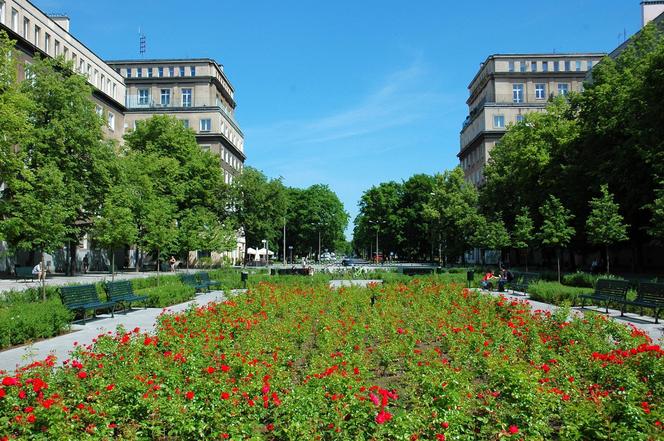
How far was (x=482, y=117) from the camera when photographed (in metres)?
70.6

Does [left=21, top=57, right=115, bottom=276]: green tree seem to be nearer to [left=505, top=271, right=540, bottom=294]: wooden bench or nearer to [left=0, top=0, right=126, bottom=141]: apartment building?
[left=0, top=0, right=126, bottom=141]: apartment building

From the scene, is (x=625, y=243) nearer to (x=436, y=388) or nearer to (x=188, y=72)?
(x=436, y=388)

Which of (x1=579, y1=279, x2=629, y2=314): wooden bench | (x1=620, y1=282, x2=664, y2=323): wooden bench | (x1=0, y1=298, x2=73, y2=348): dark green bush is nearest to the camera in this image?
(x1=0, y1=298, x2=73, y2=348): dark green bush

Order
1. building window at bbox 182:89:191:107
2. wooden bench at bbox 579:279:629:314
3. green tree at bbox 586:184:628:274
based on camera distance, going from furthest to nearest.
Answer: building window at bbox 182:89:191:107 → green tree at bbox 586:184:628:274 → wooden bench at bbox 579:279:629:314

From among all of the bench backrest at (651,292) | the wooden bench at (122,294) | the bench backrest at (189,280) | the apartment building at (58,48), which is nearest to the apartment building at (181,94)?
the apartment building at (58,48)

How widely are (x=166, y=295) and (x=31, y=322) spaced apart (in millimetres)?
8138

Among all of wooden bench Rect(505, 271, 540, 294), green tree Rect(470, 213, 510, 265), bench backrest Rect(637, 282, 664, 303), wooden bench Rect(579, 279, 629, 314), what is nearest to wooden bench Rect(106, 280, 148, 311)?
wooden bench Rect(579, 279, 629, 314)

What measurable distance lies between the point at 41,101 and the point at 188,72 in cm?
3564

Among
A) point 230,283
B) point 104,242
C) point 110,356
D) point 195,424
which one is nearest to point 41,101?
point 104,242

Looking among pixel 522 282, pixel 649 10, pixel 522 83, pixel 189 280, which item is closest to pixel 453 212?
pixel 522 282

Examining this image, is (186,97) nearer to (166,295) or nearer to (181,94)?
(181,94)

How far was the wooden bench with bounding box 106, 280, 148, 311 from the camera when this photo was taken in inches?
656

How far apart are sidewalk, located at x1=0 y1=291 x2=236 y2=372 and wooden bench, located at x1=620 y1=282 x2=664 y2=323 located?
13.2 metres

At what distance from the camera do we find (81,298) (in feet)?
48.3
